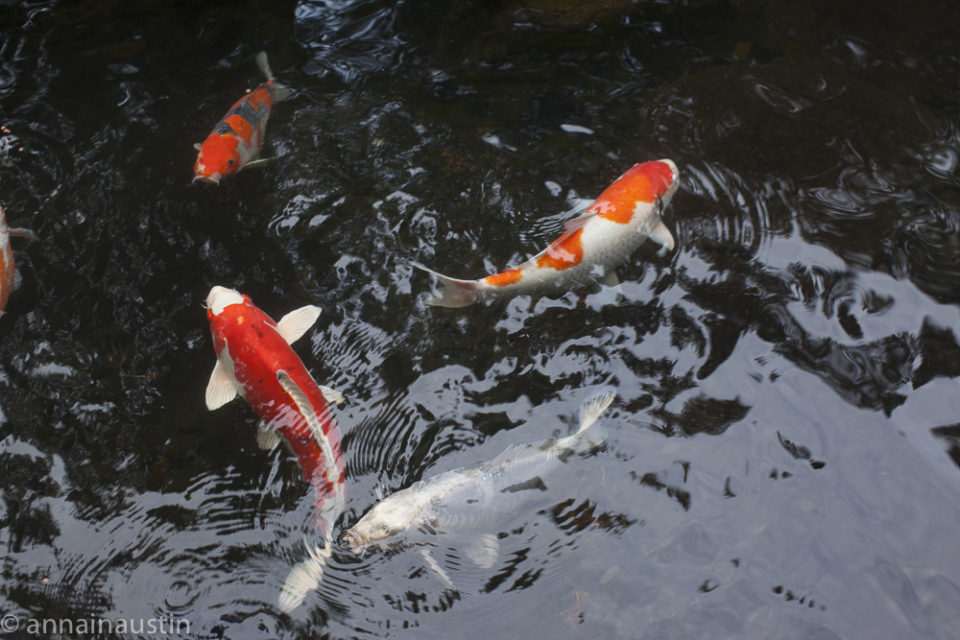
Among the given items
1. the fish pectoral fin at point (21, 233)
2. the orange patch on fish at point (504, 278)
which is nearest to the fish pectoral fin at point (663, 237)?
the orange patch on fish at point (504, 278)

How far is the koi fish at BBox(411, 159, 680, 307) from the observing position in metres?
3.61

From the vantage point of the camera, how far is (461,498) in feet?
9.54

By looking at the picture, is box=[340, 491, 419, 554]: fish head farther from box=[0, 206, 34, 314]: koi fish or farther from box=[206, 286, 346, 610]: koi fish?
box=[0, 206, 34, 314]: koi fish

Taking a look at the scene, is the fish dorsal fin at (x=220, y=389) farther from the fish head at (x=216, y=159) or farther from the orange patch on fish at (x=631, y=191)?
the orange patch on fish at (x=631, y=191)

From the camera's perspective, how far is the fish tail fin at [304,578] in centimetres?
273

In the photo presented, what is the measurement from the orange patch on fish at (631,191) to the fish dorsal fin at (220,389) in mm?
2155

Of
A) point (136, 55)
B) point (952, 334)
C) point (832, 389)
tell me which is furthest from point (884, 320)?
point (136, 55)

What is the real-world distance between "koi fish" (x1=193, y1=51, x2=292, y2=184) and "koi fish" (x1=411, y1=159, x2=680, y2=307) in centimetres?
152

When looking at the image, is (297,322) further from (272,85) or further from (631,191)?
(272,85)

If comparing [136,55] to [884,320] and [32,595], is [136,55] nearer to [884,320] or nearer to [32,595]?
[32,595]

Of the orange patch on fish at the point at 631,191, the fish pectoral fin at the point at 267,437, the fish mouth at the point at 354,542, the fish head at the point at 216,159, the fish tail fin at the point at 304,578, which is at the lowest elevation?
the fish tail fin at the point at 304,578

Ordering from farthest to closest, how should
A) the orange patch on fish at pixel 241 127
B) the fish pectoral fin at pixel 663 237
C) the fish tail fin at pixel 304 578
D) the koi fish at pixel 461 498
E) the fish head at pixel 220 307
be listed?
the orange patch on fish at pixel 241 127, the fish pectoral fin at pixel 663 237, the fish head at pixel 220 307, the koi fish at pixel 461 498, the fish tail fin at pixel 304 578

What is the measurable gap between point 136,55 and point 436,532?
493 centimetres

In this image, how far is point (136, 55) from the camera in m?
5.58
